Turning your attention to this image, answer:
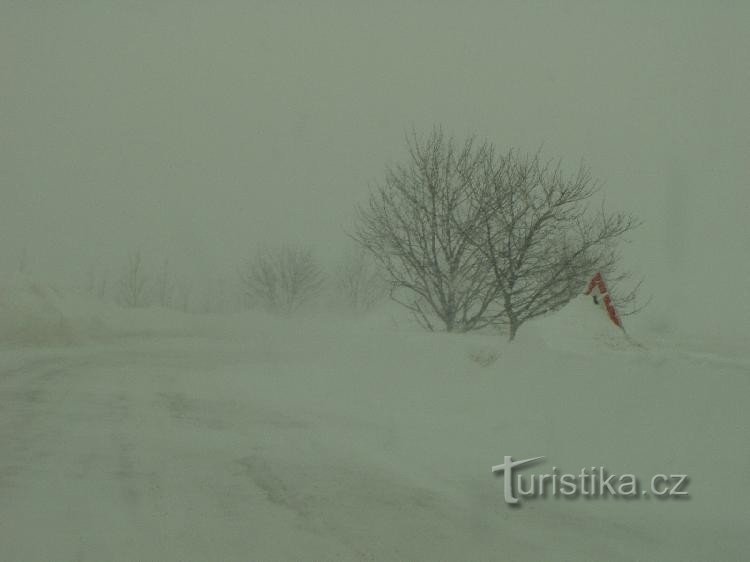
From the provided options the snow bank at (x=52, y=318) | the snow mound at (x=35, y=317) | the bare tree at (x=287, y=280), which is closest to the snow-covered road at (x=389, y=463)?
the snow mound at (x=35, y=317)

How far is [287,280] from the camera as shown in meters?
60.8

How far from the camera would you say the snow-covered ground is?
13.9 ft

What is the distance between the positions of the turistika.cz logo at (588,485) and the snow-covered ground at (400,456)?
105mm

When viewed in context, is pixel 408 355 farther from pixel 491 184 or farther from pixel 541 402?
pixel 491 184

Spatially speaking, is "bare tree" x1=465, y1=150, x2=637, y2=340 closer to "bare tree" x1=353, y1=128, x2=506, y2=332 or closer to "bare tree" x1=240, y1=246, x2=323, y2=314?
"bare tree" x1=353, y1=128, x2=506, y2=332

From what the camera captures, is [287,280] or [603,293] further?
[287,280]

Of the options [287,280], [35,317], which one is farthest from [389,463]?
[287,280]

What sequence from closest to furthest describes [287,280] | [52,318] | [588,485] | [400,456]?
[588,485] < [400,456] < [52,318] < [287,280]

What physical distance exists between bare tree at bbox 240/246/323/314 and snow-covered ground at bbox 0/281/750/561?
49240 mm

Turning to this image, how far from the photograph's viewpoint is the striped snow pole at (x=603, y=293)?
9.39 metres

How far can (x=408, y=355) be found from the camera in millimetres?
10703

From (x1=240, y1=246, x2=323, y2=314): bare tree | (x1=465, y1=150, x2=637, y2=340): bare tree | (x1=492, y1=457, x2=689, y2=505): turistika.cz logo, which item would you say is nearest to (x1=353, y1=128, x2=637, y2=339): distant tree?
(x1=465, y1=150, x2=637, y2=340): bare tree

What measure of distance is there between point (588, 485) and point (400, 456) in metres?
1.92

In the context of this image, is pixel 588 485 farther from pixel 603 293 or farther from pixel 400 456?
pixel 603 293
